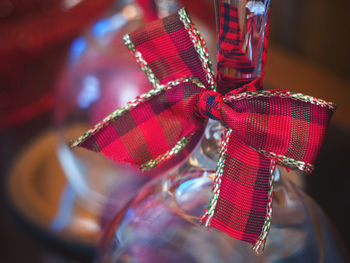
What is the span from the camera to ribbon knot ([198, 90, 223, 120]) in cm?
20

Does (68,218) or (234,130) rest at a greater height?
(234,130)

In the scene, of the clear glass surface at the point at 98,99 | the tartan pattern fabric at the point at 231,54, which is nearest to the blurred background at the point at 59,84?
the clear glass surface at the point at 98,99

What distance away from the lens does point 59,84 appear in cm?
48

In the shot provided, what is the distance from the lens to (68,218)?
43cm

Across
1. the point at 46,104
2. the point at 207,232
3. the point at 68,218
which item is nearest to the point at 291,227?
Answer: the point at 207,232

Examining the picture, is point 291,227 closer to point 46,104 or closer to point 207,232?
point 207,232

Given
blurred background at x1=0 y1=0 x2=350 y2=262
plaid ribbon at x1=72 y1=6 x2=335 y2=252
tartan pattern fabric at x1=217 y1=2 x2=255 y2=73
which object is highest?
tartan pattern fabric at x1=217 y1=2 x2=255 y2=73

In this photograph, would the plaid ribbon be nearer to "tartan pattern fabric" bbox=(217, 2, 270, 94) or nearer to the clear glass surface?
"tartan pattern fabric" bbox=(217, 2, 270, 94)

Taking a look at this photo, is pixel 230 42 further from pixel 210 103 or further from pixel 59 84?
pixel 59 84

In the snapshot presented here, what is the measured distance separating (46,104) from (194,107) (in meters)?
0.51

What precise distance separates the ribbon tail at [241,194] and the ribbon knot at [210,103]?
14mm

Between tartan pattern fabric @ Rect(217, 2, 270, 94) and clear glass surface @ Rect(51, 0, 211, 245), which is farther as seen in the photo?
clear glass surface @ Rect(51, 0, 211, 245)

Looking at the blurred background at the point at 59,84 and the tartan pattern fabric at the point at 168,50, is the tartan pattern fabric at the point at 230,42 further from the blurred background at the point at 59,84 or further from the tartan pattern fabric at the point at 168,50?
the blurred background at the point at 59,84

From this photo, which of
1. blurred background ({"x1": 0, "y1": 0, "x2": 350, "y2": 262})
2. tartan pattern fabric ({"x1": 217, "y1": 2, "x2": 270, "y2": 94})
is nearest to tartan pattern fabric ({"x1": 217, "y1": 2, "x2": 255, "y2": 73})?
tartan pattern fabric ({"x1": 217, "y1": 2, "x2": 270, "y2": 94})
